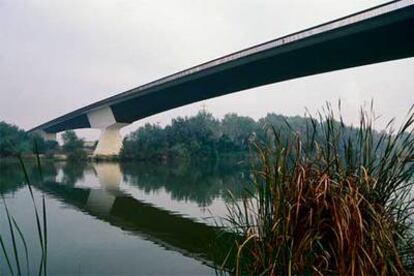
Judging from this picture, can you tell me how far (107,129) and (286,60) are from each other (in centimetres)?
2438

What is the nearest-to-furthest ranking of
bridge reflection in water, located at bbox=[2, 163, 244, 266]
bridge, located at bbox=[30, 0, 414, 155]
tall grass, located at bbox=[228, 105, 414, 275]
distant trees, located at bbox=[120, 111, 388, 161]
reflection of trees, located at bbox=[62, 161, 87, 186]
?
1. tall grass, located at bbox=[228, 105, 414, 275]
2. bridge reflection in water, located at bbox=[2, 163, 244, 266]
3. bridge, located at bbox=[30, 0, 414, 155]
4. reflection of trees, located at bbox=[62, 161, 87, 186]
5. distant trees, located at bbox=[120, 111, 388, 161]

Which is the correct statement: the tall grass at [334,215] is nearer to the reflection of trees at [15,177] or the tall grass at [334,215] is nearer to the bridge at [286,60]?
the reflection of trees at [15,177]

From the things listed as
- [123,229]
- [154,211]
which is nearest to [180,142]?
[154,211]

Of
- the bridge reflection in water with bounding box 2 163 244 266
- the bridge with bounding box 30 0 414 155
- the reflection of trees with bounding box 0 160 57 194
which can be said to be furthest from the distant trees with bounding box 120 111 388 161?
the bridge reflection in water with bounding box 2 163 244 266

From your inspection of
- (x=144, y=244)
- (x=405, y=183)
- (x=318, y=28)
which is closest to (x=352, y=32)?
(x=318, y=28)

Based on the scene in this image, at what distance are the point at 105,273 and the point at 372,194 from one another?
4.78m

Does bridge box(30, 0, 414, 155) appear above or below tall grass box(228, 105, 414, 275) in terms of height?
above

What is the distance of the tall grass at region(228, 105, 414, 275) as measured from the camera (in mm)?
2605

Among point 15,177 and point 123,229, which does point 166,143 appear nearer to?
point 15,177

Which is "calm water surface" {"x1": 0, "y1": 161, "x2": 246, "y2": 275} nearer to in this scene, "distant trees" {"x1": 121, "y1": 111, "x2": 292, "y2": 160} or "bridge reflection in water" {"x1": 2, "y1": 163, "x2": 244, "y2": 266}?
"bridge reflection in water" {"x1": 2, "y1": 163, "x2": 244, "y2": 266}

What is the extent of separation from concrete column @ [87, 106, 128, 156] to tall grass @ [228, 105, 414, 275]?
38.7 m

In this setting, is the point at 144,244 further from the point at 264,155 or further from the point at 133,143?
the point at 133,143

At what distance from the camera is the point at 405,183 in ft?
9.50

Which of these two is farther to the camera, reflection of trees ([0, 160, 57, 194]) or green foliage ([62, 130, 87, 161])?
green foliage ([62, 130, 87, 161])
